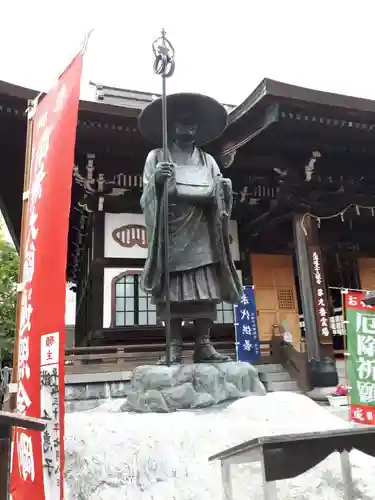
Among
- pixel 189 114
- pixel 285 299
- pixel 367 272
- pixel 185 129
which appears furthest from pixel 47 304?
pixel 367 272

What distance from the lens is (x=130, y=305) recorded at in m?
9.99

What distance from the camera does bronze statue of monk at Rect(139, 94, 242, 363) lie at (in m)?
4.03

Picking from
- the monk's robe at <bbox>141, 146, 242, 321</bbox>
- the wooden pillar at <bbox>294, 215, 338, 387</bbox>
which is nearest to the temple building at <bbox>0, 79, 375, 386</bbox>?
the wooden pillar at <bbox>294, 215, 338, 387</bbox>

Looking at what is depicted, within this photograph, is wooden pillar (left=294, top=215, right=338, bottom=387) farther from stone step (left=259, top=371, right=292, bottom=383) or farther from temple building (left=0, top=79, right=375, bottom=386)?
stone step (left=259, top=371, right=292, bottom=383)

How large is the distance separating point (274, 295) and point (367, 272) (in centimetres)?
313

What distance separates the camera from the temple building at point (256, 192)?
8.35 metres

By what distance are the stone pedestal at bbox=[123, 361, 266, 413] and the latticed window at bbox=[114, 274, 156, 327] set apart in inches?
239

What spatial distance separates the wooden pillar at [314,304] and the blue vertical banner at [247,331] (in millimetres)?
1048

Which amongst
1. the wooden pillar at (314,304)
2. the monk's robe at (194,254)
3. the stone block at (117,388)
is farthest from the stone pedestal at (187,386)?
the wooden pillar at (314,304)

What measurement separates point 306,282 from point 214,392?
6.05 meters

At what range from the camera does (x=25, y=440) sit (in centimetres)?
256

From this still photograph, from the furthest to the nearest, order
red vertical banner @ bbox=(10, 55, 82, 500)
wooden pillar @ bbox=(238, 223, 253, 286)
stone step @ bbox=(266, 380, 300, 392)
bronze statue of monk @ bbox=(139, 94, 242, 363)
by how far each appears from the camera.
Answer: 1. wooden pillar @ bbox=(238, 223, 253, 286)
2. stone step @ bbox=(266, 380, 300, 392)
3. bronze statue of monk @ bbox=(139, 94, 242, 363)
4. red vertical banner @ bbox=(10, 55, 82, 500)

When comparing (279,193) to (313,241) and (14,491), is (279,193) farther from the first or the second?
(14,491)

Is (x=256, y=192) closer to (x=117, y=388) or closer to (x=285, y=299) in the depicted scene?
(x=285, y=299)
